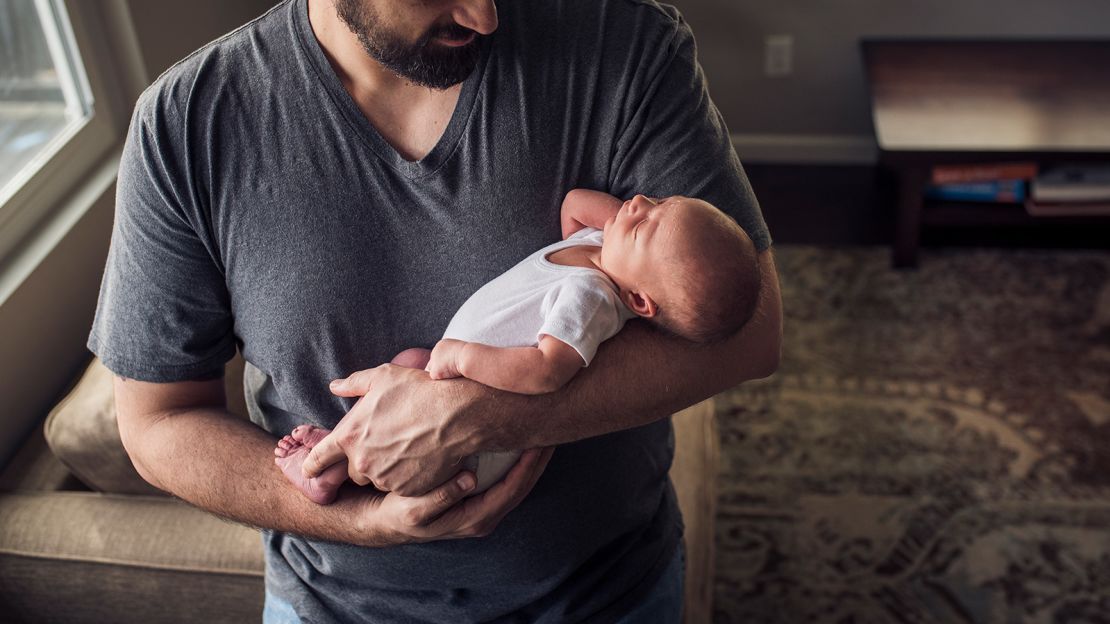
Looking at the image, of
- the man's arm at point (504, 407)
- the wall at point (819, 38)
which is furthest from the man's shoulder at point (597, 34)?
the wall at point (819, 38)

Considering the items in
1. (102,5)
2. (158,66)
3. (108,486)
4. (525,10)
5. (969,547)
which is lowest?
(969,547)

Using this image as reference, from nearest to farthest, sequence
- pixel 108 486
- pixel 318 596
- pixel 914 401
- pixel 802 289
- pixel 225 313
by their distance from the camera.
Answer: pixel 225 313, pixel 318 596, pixel 108 486, pixel 914 401, pixel 802 289

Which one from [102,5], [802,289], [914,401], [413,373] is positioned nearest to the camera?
[413,373]

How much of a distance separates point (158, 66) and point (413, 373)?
1.59 m

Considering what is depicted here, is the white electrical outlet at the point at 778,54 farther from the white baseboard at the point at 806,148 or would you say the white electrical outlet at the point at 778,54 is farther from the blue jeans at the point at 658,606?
the blue jeans at the point at 658,606

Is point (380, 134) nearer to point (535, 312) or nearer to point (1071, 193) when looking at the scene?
point (535, 312)

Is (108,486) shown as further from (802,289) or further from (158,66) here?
(802,289)

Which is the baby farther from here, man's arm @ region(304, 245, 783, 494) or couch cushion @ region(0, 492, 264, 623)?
couch cushion @ region(0, 492, 264, 623)

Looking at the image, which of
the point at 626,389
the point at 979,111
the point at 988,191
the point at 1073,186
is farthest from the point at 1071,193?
the point at 626,389

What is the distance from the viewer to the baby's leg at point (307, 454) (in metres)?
1.25

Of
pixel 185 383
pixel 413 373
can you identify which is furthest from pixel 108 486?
pixel 413 373

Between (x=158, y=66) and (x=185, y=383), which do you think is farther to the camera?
(x=158, y=66)

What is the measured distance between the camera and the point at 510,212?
1.26 metres

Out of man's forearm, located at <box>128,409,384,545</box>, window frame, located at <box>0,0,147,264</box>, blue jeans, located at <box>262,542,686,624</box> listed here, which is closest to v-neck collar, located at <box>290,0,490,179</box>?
man's forearm, located at <box>128,409,384,545</box>
